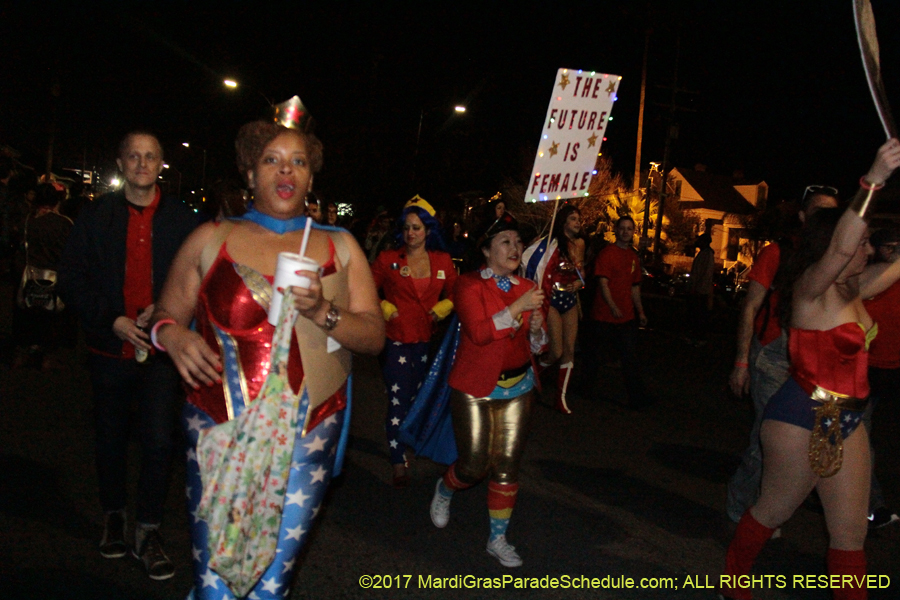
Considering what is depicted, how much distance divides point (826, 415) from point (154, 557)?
3.24 m

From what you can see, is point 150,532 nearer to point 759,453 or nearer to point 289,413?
point 289,413

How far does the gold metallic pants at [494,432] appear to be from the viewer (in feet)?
13.2

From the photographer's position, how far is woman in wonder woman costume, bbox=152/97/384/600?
219 centimetres

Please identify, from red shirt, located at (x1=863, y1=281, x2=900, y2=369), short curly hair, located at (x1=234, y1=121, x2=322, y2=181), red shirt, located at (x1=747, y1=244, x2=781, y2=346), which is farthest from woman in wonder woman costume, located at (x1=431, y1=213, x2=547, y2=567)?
red shirt, located at (x1=863, y1=281, x2=900, y2=369)

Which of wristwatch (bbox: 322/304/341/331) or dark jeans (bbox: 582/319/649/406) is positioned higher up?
wristwatch (bbox: 322/304/341/331)

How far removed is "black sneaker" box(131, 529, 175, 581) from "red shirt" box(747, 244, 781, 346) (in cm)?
350

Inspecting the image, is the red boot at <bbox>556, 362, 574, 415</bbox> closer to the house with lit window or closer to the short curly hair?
the short curly hair

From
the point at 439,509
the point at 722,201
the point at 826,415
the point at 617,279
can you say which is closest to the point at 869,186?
the point at 826,415

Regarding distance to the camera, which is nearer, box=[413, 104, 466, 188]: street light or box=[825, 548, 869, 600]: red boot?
box=[825, 548, 869, 600]: red boot

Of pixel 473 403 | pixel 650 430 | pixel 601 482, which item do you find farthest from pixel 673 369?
pixel 473 403

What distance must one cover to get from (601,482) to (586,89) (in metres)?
A: 2.89

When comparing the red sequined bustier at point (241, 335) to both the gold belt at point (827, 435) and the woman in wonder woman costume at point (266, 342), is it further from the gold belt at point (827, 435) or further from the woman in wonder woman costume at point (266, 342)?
the gold belt at point (827, 435)

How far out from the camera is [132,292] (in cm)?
372

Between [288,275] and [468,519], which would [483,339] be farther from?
[288,275]
